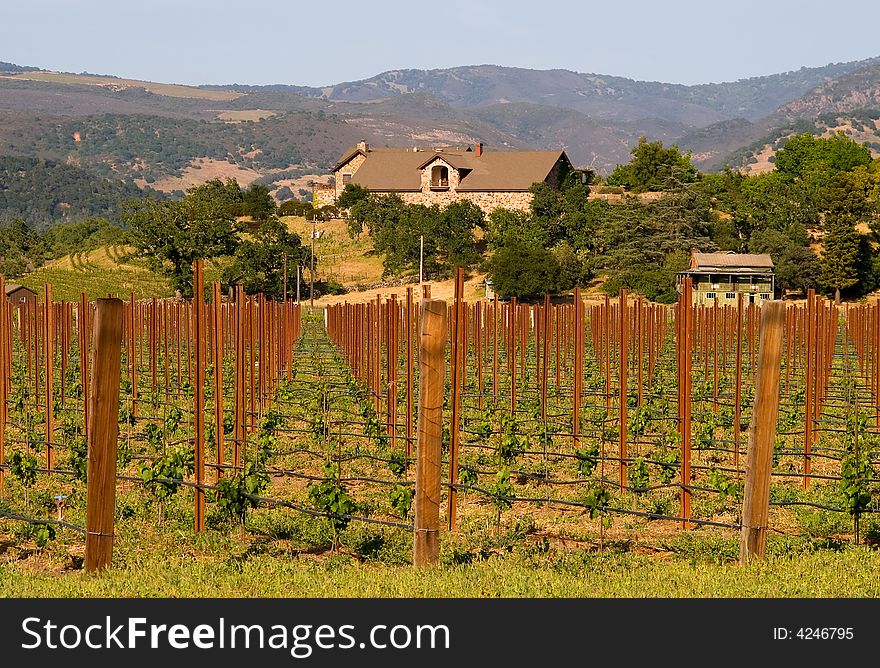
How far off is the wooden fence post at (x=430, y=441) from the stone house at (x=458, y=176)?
68.3m

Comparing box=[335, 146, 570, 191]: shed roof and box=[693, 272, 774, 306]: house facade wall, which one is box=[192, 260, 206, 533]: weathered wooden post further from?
box=[335, 146, 570, 191]: shed roof

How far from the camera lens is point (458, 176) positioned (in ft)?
258

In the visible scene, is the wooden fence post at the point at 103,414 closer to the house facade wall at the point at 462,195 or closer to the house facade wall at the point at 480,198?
the house facade wall at the point at 462,195

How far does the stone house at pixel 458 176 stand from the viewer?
7650cm

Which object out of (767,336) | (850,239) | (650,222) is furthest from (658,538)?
(650,222)

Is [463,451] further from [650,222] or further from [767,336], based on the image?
[650,222]

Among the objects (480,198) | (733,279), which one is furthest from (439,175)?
(733,279)

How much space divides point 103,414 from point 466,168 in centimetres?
7401

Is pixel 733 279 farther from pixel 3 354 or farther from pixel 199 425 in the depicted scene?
pixel 199 425

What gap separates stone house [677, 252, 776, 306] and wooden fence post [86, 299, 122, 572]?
4714cm

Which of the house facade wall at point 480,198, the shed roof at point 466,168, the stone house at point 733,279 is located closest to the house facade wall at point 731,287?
the stone house at point 733,279

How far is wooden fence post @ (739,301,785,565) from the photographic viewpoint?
688cm

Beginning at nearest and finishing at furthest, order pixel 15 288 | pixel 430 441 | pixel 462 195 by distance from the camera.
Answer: pixel 430 441
pixel 15 288
pixel 462 195

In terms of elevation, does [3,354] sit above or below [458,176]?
below
